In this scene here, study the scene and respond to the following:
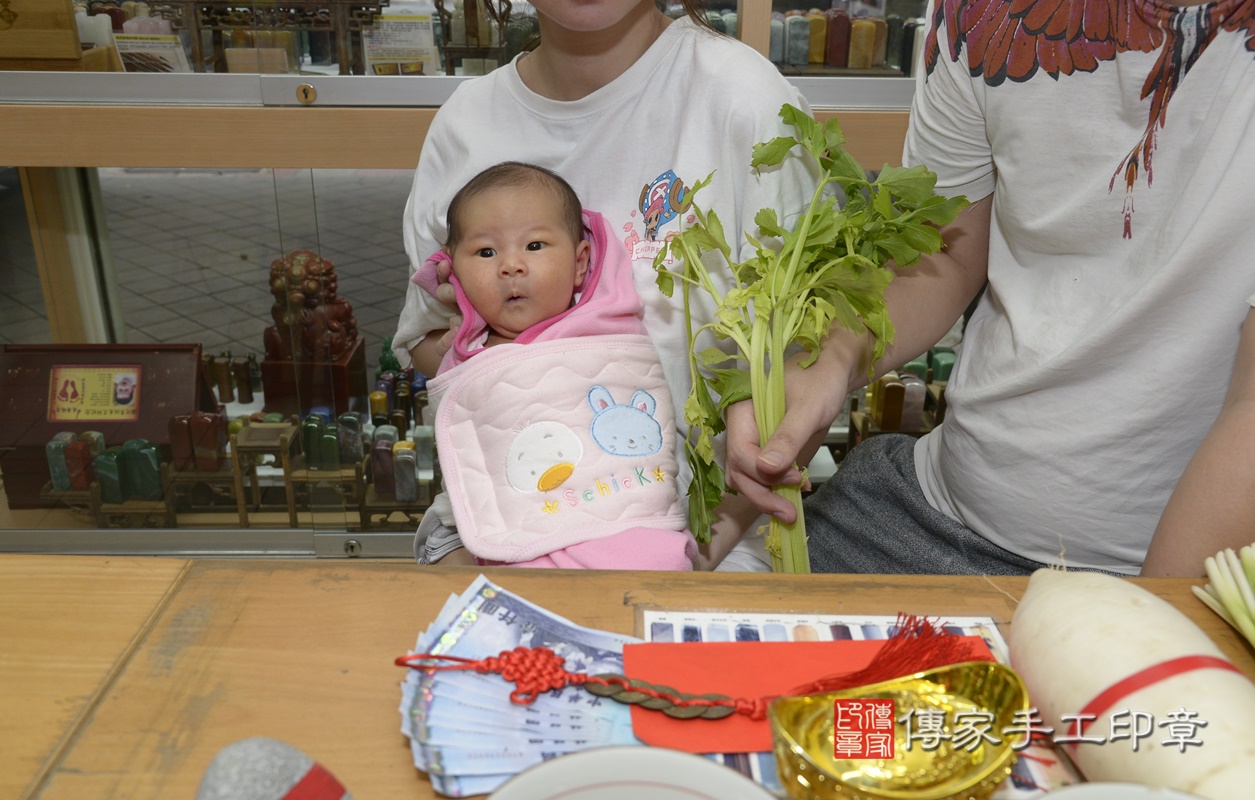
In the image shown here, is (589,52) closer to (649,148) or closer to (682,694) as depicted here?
(649,148)

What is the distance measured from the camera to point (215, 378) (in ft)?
9.11

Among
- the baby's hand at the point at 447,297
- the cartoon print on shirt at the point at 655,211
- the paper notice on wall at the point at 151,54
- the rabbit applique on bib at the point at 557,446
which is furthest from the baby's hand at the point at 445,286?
the paper notice on wall at the point at 151,54

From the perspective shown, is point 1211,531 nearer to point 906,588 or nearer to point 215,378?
point 906,588

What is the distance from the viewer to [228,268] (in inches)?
115

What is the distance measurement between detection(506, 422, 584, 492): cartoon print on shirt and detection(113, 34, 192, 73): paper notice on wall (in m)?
1.51

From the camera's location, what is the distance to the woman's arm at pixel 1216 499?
0.95 meters

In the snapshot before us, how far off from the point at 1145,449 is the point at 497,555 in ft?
2.81

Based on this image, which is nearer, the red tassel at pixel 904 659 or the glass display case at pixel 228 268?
the red tassel at pixel 904 659

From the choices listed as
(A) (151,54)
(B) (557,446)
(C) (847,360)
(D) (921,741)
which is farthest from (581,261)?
(A) (151,54)

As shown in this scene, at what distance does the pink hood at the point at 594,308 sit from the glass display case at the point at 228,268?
87 centimetres

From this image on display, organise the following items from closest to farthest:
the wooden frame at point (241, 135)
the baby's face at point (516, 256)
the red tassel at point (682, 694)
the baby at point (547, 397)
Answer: the red tassel at point (682, 694) → the baby at point (547, 397) → the baby's face at point (516, 256) → the wooden frame at point (241, 135)

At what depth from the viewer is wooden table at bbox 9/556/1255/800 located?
2.21 feet

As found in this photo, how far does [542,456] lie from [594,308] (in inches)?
9.9

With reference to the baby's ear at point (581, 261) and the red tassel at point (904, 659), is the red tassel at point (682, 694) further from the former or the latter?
the baby's ear at point (581, 261)
